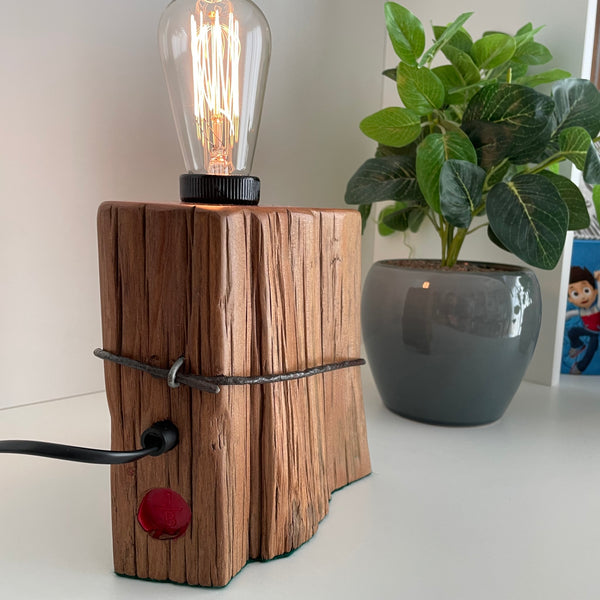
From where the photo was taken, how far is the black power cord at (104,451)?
50cm

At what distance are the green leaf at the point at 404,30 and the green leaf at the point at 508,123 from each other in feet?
0.42

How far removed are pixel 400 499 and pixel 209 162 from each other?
50 cm

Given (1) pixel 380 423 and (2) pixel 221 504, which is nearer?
(2) pixel 221 504

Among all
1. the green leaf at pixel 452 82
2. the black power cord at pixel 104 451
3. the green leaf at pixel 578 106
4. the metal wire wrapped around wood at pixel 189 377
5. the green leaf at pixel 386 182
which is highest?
the green leaf at pixel 452 82

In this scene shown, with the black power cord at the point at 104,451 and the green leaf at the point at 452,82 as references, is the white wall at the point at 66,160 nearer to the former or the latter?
the green leaf at the point at 452,82

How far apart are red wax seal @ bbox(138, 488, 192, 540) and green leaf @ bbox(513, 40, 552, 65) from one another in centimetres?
96

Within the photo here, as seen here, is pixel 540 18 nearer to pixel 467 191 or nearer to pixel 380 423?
pixel 467 191

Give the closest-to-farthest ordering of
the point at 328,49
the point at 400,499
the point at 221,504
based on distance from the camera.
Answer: the point at 221,504
the point at 400,499
the point at 328,49

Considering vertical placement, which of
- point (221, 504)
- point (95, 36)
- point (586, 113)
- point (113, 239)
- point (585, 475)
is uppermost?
point (95, 36)

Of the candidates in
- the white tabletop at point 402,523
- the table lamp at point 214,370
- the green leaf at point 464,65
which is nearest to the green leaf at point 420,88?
the green leaf at point 464,65

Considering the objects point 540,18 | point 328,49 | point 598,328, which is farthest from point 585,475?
point 328,49

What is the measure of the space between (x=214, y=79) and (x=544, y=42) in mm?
790

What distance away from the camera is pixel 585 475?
883mm

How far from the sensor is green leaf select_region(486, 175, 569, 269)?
0.87 meters
